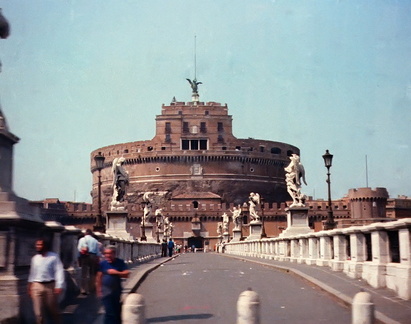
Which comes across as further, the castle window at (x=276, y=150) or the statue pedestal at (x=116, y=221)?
the castle window at (x=276, y=150)

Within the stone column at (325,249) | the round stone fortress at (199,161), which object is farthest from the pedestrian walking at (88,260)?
the round stone fortress at (199,161)

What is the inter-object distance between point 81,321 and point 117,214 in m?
20.0

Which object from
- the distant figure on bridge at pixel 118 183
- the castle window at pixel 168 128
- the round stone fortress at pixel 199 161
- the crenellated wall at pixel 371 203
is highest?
the castle window at pixel 168 128

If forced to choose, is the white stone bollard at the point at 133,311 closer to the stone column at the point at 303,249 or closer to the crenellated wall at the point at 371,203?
the stone column at the point at 303,249

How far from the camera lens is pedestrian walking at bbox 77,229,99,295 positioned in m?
13.1

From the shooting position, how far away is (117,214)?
29641mm

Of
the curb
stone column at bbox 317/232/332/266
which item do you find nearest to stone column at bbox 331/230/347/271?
the curb

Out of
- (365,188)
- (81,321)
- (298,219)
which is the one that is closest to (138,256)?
(298,219)

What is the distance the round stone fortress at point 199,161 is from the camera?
384ft

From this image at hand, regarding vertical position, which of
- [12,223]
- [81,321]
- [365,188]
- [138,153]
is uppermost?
[138,153]

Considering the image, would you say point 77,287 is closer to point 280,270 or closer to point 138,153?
point 280,270

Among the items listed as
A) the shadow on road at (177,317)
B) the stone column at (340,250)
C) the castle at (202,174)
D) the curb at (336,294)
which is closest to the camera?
the curb at (336,294)

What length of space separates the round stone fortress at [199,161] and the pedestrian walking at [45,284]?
104748mm

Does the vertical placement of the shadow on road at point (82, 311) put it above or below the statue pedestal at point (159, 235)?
below
